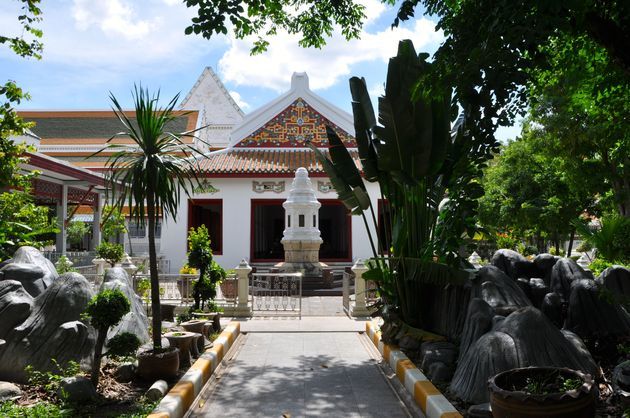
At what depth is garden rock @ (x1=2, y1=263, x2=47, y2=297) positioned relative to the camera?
7.46 metres

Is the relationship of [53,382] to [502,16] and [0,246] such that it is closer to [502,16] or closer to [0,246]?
[0,246]

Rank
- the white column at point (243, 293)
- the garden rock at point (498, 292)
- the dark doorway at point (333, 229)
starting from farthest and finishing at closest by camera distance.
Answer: the dark doorway at point (333, 229), the white column at point (243, 293), the garden rock at point (498, 292)

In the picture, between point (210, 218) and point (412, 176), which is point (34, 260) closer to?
point (412, 176)

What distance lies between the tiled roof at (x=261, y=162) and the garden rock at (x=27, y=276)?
1357cm

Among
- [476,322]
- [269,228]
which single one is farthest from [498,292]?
[269,228]

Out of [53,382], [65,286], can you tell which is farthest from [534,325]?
[65,286]

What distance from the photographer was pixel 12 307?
6461 millimetres

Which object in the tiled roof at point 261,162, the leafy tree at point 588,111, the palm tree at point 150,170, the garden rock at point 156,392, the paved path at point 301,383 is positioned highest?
the tiled roof at point 261,162

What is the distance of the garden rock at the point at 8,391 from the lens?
5.37 meters

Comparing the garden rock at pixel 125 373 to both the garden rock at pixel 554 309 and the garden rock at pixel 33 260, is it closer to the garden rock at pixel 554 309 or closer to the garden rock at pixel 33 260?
the garden rock at pixel 33 260

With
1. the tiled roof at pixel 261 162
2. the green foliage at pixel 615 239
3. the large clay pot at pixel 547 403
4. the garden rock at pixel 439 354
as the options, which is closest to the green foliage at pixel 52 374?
the garden rock at pixel 439 354

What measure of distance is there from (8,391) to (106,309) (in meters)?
1.31

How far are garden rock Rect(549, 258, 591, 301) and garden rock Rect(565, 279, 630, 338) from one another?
2.38ft

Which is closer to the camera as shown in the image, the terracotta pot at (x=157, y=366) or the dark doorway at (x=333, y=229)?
the terracotta pot at (x=157, y=366)
